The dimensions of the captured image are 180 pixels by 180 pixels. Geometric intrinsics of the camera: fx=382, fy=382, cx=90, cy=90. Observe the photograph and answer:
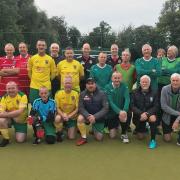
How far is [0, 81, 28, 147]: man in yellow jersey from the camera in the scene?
5.99m

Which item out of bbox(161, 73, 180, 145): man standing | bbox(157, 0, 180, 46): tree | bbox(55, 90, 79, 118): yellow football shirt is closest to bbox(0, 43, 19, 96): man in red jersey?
bbox(55, 90, 79, 118): yellow football shirt

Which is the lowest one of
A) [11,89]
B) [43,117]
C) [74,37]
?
[43,117]

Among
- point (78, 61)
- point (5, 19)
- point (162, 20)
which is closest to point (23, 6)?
point (5, 19)

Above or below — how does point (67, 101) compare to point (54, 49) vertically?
below

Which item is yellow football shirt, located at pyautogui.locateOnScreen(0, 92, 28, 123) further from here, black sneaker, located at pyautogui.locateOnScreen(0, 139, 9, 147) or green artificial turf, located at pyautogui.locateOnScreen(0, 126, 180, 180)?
green artificial turf, located at pyautogui.locateOnScreen(0, 126, 180, 180)

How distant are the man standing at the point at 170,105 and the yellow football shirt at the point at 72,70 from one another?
61.1 inches

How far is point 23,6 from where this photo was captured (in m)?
47.0

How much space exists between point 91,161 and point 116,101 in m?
1.57

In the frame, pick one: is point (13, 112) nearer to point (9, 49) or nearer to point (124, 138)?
point (9, 49)

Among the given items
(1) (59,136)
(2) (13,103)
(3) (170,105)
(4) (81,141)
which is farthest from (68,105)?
(3) (170,105)

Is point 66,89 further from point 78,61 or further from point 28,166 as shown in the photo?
point 28,166

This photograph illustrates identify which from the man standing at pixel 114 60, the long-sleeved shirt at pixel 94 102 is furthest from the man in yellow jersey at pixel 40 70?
the man standing at pixel 114 60

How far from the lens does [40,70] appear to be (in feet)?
21.5

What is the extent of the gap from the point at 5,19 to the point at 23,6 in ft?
28.5
